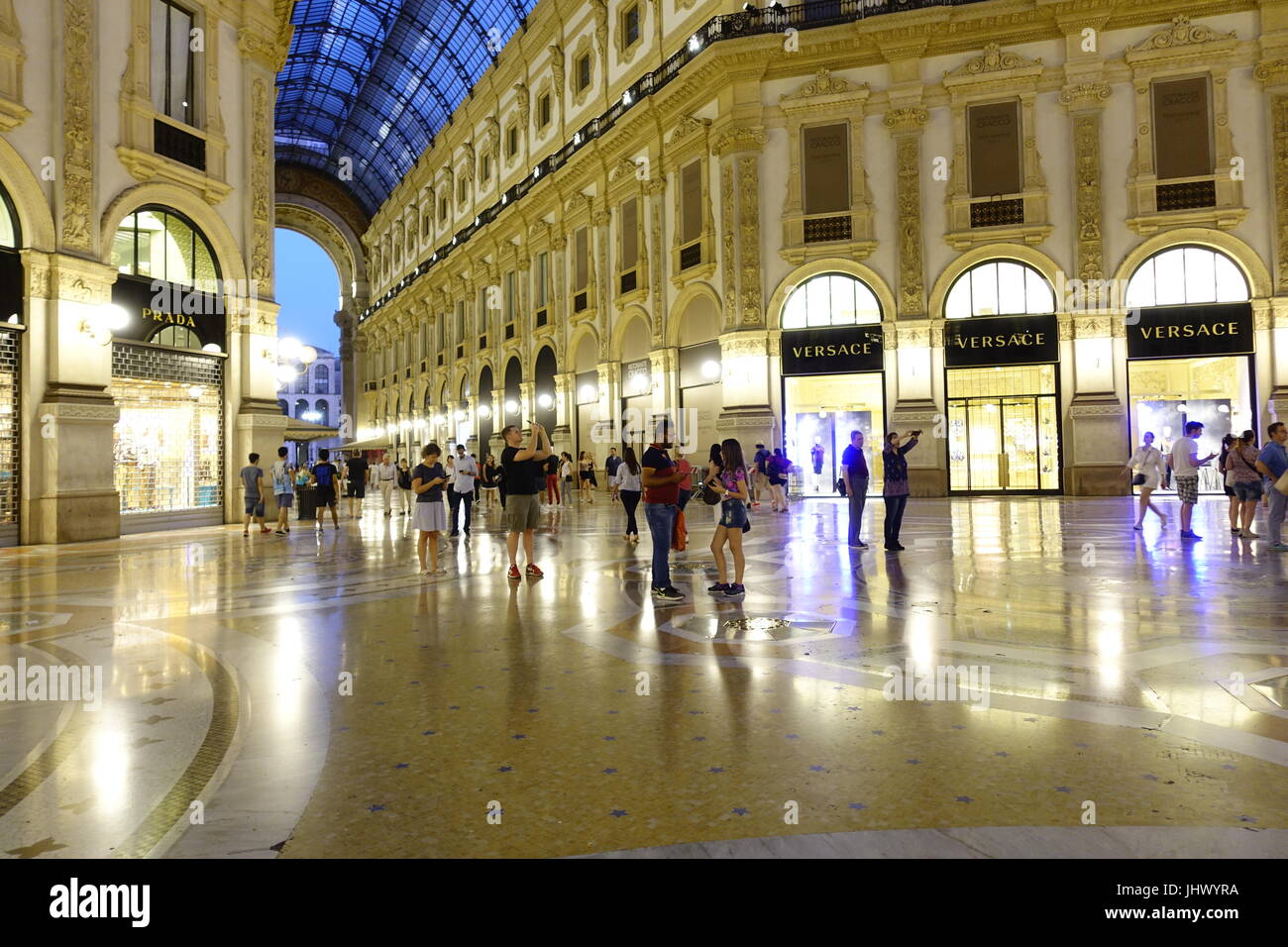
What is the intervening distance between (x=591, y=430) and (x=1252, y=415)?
2060cm

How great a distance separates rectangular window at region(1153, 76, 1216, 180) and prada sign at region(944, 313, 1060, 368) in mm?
4692

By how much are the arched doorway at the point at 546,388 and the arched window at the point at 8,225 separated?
2030cm

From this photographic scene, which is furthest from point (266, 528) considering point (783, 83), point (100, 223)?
point (783, 83)

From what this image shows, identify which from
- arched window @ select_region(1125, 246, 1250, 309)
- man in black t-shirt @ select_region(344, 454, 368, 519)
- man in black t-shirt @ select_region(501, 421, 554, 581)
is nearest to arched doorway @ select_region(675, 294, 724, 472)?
man in black t-shirt @ select_region(344, 454, 368, 519)

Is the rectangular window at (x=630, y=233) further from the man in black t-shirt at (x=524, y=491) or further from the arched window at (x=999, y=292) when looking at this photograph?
the man in black t-shirt at (x=524, y=491)

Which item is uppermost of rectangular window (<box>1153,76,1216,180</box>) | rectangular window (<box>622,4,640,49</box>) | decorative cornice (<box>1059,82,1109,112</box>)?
rectangular window (<box>622,4,640,49</box>)

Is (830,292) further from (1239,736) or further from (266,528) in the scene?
(1239,736)

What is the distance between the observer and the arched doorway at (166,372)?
15.4 m

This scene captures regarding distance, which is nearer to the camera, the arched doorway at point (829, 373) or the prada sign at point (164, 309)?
the prada sign at point (164, 309)

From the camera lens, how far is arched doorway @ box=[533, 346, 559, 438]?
33031mm

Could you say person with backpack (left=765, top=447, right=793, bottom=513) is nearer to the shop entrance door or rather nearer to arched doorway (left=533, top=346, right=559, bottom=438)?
the shop entrance door

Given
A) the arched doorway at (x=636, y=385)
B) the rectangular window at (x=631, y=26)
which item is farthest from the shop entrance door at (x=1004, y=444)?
the rectangular window at (x=631, y=26)

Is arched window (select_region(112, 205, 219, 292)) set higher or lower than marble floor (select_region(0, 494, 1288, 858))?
higher

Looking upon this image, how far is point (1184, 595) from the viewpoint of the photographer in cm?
644
